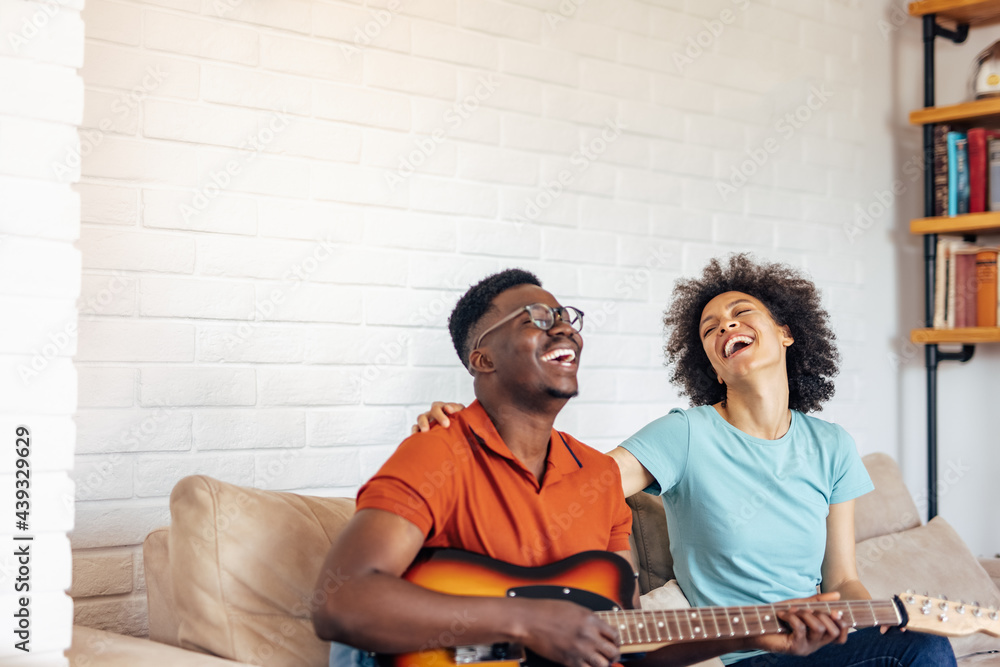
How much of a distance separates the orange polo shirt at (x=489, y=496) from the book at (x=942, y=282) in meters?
2.05

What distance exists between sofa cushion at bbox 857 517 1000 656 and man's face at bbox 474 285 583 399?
1.19m

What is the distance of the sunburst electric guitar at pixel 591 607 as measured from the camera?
134cm


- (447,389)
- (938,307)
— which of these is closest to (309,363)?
(447,389)

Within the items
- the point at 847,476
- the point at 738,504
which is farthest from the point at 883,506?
the point at 738,504

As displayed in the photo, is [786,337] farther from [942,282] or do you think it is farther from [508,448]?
[942,282]

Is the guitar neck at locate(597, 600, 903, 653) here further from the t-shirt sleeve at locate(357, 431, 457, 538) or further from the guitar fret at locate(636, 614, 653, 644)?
the t-shirt sleeve at locate(357, 431, 457, 538)

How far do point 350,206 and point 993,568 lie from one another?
2.05 meters

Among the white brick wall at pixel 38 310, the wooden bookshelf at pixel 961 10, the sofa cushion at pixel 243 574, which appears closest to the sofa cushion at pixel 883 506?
the sofa cushion at pixel 243 574

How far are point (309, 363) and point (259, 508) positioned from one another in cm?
56

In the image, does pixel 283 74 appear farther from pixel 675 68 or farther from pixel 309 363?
pixel 675 68

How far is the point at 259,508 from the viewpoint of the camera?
1.60m

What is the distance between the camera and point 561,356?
158cm

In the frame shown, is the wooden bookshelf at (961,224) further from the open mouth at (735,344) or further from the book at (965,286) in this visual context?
the open mouth at (735,344)

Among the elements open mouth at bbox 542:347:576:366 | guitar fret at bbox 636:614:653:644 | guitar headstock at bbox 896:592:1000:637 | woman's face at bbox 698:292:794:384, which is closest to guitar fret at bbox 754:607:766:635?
guitar fret at bbox 636:614:653:644
